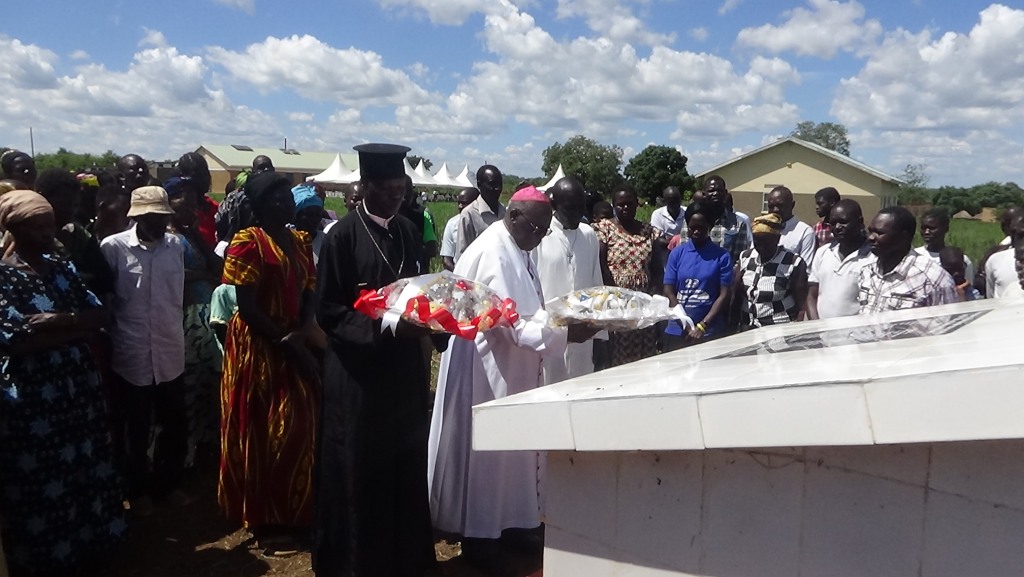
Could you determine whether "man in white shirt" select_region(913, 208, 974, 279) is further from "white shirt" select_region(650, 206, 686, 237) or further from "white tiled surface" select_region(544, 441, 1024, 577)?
"white tiled surface" select_region(544, 441, 1024, 577)

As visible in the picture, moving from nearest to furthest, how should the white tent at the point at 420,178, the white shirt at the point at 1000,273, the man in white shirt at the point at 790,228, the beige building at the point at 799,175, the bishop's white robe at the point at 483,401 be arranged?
1. the bishop's white robe at the point at 483,401
2. the white shirt at the point at 1000,273
3. the man in white shirt at the point at 790,228
4. the white tent at the point at 420,178
5. the beige building at the point at 799,175

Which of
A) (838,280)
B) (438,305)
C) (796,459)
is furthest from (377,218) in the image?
(838,280)

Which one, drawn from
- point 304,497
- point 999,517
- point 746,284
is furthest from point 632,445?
point 746,284

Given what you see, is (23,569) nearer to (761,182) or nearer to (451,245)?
(451,245)

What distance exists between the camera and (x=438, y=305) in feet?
9.32

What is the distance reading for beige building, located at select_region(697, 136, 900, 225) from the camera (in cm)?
3453

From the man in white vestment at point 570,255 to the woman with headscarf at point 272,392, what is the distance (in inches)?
68.0

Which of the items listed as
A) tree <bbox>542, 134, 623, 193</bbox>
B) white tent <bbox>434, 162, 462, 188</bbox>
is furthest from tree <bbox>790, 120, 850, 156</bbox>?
white tent <bbox>434, 162, 462, 188</bbox>

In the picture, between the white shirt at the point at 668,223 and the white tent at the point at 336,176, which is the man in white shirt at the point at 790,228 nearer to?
the white shirt at the point at 668,223

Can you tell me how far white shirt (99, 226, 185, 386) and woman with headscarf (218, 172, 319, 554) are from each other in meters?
0.53

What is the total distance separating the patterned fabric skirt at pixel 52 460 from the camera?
135 inches

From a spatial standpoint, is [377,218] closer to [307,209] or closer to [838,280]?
[307,209]

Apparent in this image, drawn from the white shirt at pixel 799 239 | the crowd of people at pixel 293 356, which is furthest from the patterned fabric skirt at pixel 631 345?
the white shirt at pixel 799 239

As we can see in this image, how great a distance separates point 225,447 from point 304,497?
530 millimetres
